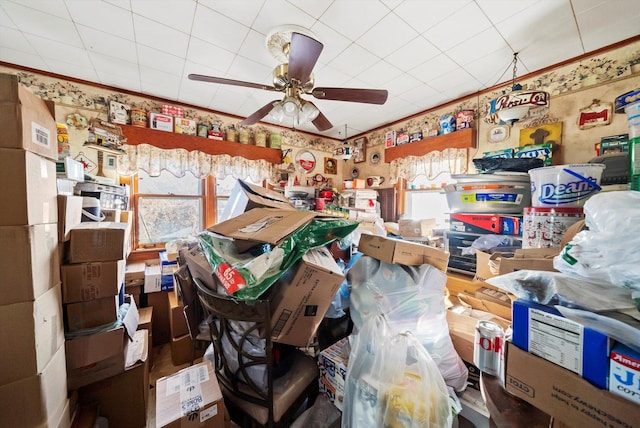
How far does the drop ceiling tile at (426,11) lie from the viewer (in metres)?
1.44

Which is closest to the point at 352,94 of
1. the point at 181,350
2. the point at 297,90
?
the point at 297,90

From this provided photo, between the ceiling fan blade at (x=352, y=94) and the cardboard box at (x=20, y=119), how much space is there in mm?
1452

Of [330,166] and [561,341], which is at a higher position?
[330,166]

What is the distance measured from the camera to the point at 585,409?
48cm

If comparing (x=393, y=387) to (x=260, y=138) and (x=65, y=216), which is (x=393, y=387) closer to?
(x=65, y=216)

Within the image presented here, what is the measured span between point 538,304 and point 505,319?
82 centimetres

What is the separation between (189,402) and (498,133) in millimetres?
3244

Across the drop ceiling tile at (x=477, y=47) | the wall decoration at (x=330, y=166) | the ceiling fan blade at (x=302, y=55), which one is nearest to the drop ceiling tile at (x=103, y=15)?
the ceiling fan blade at (x=302, y=55)

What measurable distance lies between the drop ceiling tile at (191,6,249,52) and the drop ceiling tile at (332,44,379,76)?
0.79 meters

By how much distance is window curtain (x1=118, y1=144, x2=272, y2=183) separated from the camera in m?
2.62

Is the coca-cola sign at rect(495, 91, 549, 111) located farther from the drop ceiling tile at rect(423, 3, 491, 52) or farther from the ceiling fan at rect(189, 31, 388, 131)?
the ceiling fan at rect(189, 31, 388, 131)

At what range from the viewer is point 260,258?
2.87 ft

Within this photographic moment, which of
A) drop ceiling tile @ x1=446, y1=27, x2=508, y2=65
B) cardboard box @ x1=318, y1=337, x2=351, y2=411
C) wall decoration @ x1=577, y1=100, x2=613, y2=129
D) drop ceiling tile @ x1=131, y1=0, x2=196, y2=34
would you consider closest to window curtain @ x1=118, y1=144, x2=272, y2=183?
drop ceiling tile @ x1=131, y1=0, x2=196, y2=34

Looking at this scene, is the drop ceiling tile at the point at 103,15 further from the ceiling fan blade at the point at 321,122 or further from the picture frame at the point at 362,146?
the picture frame at the point at 362,146
